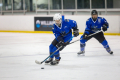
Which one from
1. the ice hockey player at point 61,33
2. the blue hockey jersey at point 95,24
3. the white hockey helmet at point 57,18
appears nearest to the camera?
the white hockey helmet at point 57,18

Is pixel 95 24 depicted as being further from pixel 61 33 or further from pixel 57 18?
pixel 57 18

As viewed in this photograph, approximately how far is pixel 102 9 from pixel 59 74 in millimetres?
8753

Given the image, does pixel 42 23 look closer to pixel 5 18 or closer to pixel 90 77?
pixel 5 18

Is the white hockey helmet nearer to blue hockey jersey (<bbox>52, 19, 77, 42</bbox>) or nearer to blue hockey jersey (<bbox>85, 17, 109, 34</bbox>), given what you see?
blue hockey jersey (<bbox>52, 19, 77, 42</bbox>)

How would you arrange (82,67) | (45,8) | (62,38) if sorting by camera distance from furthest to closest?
(45,8), (62,38), (82,67)

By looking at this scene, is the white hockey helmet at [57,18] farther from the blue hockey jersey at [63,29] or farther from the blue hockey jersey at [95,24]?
the blue hockey jersey at [95,24]

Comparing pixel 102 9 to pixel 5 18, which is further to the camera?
pixel 5 18

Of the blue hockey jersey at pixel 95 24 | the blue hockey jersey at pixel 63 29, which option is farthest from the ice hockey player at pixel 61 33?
the blue hockey jersey at pixel 95 24

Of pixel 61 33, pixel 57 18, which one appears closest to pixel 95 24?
pixel 61 33

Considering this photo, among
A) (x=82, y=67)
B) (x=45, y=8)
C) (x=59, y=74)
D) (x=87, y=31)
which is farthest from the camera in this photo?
(x=45, y=8)

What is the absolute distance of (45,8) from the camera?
12875mm

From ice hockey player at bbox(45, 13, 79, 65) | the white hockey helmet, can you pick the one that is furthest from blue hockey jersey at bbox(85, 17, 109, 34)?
the white hockey helmet

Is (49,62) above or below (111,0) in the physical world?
below

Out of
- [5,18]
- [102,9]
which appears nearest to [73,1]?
[102,9]
